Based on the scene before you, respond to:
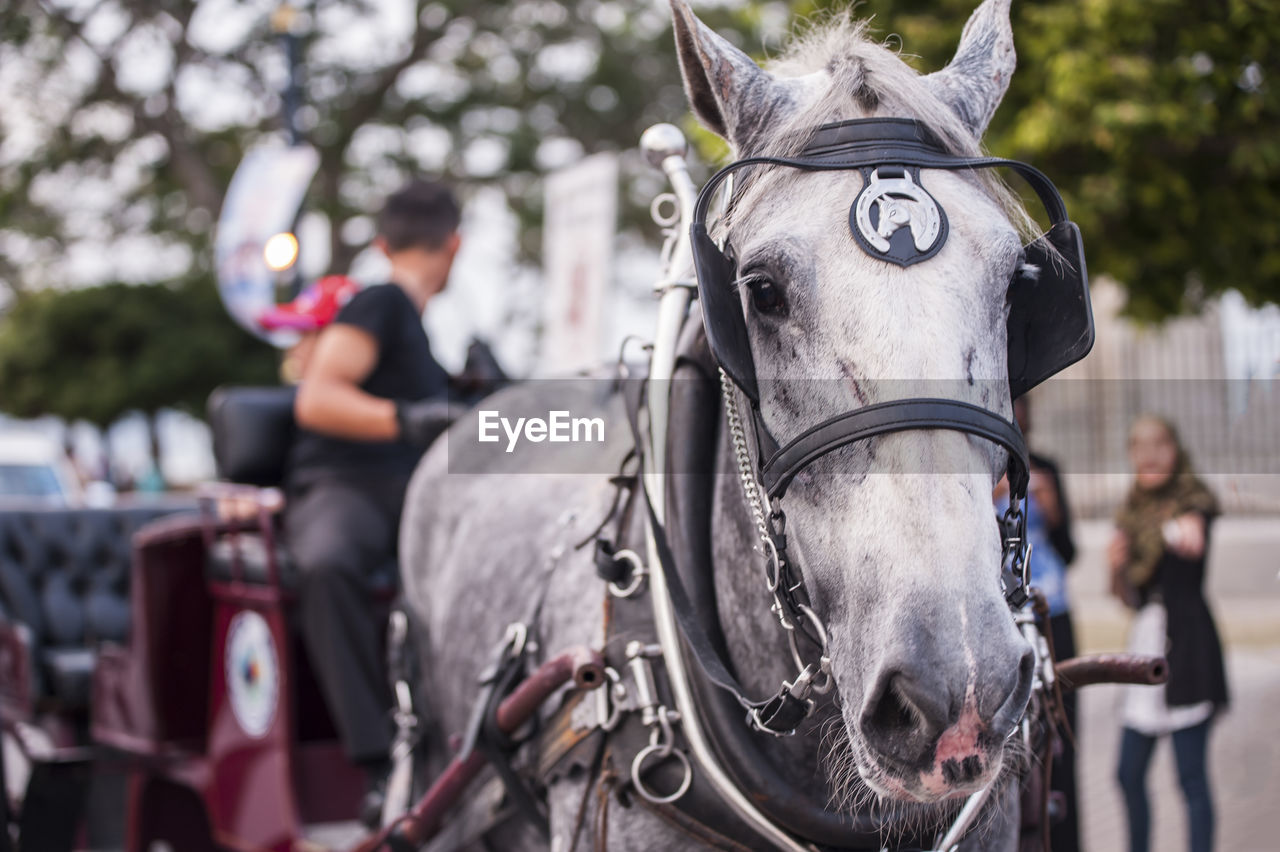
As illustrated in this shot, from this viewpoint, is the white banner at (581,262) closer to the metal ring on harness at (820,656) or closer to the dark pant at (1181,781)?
the dark pant at (1181,781)

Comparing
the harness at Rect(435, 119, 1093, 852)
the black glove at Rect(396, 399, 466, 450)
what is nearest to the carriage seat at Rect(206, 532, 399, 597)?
the black glove at Rect(396, 399, 466, 450)

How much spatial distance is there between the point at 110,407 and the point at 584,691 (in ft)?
64.2

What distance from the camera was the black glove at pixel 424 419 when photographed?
3299 mm

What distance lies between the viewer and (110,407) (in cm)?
1970

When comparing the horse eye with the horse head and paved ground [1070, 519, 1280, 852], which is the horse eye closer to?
the horse head

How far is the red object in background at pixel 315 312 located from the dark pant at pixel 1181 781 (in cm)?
355

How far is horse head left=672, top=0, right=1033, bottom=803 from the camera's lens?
1.33 metres

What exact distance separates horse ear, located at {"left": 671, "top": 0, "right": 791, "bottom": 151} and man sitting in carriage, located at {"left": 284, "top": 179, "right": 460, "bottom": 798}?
1.71m

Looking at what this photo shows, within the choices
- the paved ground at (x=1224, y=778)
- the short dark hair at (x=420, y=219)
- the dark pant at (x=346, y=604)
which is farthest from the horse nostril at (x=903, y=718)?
the paved ground at (x=1224, y=778)

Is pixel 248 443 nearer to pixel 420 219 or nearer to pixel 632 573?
pixel 420 219

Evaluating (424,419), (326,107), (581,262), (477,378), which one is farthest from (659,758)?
(326,107)

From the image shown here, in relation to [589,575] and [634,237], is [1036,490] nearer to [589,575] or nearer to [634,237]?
[589,575]

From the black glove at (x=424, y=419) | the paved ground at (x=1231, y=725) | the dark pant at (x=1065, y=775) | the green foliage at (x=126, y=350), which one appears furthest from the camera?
the green foliage at (x=126, y=350)

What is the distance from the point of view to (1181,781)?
4520 millimetres
